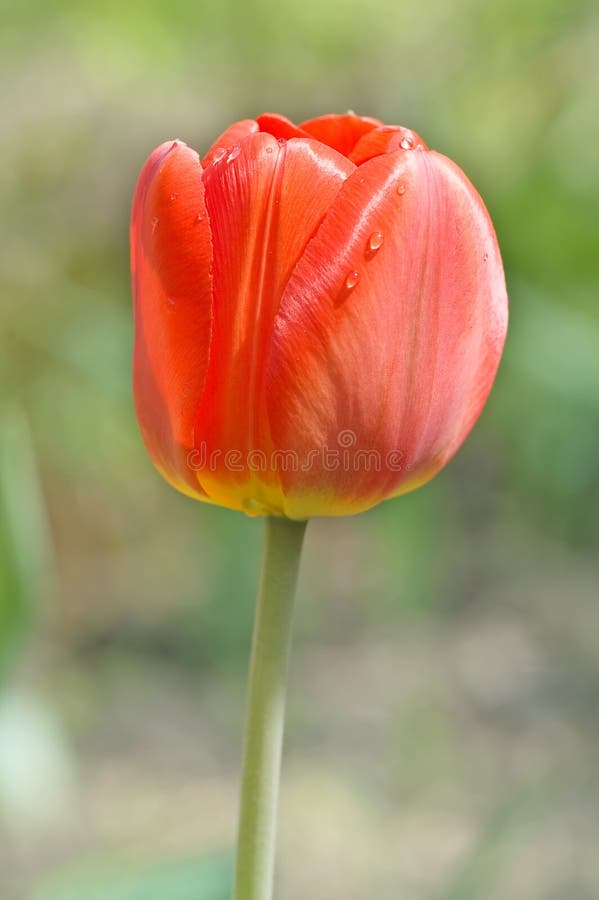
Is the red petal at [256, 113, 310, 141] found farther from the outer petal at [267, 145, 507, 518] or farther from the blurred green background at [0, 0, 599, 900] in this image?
the blurred green background at [0, 0, 599, 900]

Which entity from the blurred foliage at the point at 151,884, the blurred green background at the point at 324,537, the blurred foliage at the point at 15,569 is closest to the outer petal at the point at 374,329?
the blurred foliage at the point at 151,884

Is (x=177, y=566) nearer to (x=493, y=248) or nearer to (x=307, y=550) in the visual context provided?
(x=307, y=550)

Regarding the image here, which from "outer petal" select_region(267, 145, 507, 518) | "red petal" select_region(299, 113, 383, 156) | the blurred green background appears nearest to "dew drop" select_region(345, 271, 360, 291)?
"outer petal" select_region(267, 145, 507, 518)

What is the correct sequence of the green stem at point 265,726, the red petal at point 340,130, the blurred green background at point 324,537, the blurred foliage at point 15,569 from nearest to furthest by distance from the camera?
the green stem at point 265,726 < the red petal at point 340,130 < the blurred foliage at point 15,569 < the blurred green background at point 324,537

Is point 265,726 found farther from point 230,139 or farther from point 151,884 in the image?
point 151,884

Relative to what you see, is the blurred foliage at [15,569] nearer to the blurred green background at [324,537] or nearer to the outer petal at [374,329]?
the blurred green background at [324,537]

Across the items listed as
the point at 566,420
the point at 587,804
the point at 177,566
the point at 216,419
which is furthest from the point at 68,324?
the point at 216,419

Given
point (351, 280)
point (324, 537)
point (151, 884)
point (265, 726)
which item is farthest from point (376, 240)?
point (324, 537)
